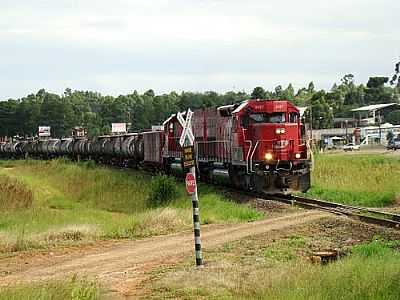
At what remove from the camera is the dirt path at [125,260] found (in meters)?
12.0

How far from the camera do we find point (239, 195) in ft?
83.5

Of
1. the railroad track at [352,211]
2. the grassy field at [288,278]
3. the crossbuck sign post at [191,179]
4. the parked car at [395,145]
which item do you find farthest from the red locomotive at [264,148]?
the parked car at [395,145]

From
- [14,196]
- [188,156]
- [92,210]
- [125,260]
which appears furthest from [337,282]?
[14,196]

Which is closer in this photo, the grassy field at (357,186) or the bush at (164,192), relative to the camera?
the grassy field at (357,186)

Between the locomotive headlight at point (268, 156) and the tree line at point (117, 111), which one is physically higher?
the tree line at point (117, 111)

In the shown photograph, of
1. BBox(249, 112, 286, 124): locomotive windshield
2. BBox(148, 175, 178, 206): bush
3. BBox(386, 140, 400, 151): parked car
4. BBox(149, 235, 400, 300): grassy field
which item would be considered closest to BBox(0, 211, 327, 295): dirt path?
BBox(149, 235, 400, 300): grassy field

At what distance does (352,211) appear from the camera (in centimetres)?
1950

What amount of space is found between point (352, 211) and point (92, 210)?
1312cm

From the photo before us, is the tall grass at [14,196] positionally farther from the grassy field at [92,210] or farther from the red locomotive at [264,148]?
the red locomotive at [264,148]

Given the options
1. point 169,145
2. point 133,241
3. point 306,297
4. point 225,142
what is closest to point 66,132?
point 169,145

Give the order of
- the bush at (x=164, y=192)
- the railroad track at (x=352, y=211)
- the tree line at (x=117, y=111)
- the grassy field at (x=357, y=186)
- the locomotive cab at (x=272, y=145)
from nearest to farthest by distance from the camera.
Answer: the railroad track at (x=352, y=211)
the grassy field at (x=357, y=186)
the locomotive cab at (x=272, y=145)
the bush at (x=164, y=192)
the tree line at (x=117, y=111)

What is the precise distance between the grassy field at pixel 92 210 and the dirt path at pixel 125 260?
142 cm

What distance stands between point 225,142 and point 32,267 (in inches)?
587

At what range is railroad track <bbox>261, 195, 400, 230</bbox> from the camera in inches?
664
